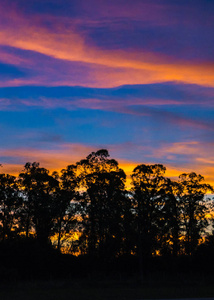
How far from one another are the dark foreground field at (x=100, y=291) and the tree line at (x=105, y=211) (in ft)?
27.6

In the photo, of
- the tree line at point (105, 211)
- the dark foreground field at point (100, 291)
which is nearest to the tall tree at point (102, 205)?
the tree line at point (105, 211)

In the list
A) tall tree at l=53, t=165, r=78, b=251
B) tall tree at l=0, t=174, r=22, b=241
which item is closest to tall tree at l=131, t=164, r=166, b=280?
tall tree at l=53, t=165, r=78, b=251

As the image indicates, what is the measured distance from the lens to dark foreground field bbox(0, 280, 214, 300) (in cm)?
3228

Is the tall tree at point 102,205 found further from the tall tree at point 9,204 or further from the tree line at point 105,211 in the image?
the tall tree at point 9,204

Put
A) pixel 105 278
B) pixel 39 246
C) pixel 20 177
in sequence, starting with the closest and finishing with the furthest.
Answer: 1. pixel 105 278
2. pixel 39 246
3. pixel 20 177

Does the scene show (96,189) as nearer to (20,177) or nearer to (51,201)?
(51,201)

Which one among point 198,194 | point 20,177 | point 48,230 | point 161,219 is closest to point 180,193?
point 198,194

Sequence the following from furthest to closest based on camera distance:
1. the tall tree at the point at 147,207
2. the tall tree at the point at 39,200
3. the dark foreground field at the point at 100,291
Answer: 1. the tall tree at the point at 39,200
2. the tall tree at the point at 147,207
3. the dark foreground field at the point at 100,291

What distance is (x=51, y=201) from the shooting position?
196 ft

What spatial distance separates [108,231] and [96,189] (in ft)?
18.8

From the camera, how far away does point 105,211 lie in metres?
55.1

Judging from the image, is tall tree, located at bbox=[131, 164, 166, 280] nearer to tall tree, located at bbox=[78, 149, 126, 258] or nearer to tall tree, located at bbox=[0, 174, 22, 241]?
tall tree, located at bbox=[78, 149, 126, 258]

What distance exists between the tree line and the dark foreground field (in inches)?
331

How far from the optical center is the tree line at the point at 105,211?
51719 millimetres
